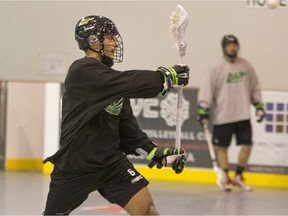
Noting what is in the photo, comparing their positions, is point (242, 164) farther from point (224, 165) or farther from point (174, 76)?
point (174, 76)

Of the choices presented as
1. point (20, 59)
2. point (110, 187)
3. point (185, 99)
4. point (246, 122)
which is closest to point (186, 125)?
point (185, 99)

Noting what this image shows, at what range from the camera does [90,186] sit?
13.9 feet

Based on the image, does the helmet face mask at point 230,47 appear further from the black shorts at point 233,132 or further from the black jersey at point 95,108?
the black jersey at point 95,108

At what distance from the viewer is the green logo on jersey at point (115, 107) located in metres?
4.20

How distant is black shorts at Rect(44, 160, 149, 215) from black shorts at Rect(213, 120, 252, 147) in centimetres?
366

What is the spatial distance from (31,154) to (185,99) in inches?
79.9

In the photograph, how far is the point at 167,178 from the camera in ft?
28.0

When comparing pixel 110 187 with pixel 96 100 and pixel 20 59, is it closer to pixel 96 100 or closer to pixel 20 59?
pixel 96 100

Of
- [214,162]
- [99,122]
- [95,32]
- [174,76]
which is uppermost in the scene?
[95,32]

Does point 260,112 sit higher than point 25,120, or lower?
higher

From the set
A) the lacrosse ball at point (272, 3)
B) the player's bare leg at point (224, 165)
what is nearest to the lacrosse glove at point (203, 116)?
the player's bare leg at point (224, 165)

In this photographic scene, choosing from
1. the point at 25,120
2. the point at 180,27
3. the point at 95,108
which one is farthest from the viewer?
the point at 25,120

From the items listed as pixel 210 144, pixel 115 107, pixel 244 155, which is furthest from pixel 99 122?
pixel 210 144

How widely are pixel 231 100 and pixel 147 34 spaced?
122 cm
